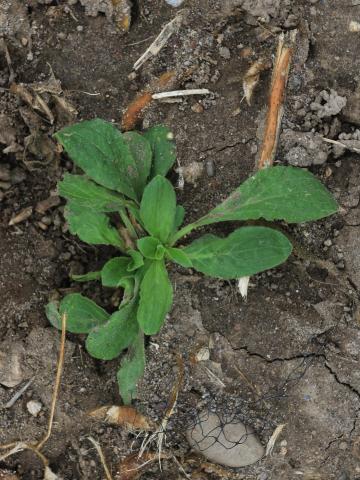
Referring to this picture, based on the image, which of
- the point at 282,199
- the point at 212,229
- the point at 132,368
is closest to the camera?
the point at 282,199

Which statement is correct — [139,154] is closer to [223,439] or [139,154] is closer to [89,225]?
A: [89,225]

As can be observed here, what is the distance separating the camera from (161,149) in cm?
282

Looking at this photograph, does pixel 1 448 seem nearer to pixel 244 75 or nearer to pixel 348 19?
pixel 244 75

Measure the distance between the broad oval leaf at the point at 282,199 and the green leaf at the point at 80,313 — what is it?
2.11 feet

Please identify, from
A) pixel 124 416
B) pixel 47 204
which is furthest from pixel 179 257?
pixel 124 416

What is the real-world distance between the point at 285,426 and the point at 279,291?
0.69m

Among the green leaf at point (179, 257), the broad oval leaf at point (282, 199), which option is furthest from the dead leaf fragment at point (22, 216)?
the broad oval leaf at point (282, 199)

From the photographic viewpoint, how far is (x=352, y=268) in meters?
2.92

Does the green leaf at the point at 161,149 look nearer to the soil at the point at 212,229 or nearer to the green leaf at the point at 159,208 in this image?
the soil at the point at 212,229

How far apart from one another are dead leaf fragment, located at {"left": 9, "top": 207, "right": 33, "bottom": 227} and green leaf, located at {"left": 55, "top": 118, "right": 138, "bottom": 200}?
392 millimetres

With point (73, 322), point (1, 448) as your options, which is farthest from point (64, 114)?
point (1, 448)

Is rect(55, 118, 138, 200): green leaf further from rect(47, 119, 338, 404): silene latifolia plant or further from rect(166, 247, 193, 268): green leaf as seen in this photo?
rect(166, 247, 193, 268): green leaf

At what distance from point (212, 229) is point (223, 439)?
41.4 inches

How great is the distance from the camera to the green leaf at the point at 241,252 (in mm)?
2600
